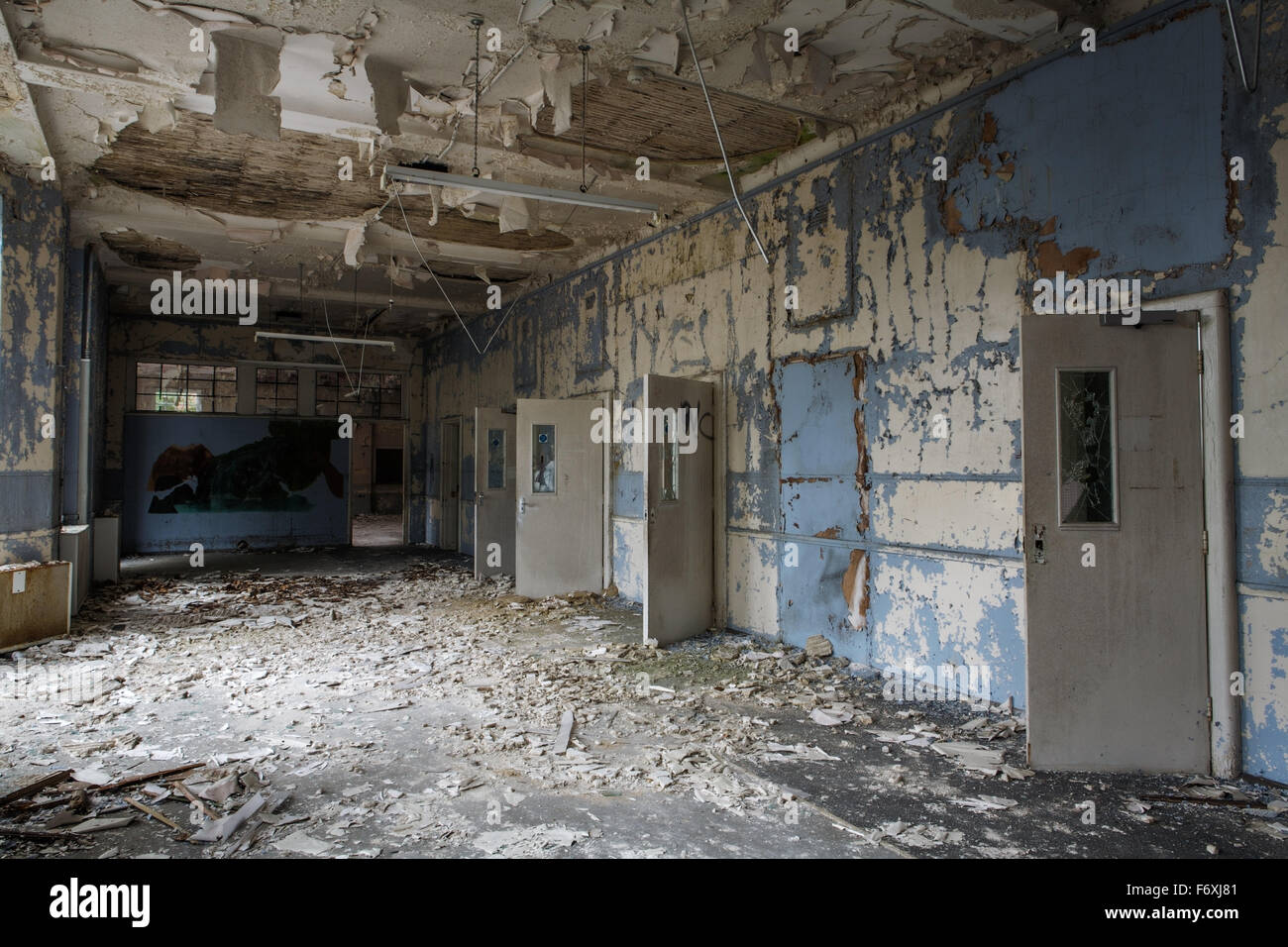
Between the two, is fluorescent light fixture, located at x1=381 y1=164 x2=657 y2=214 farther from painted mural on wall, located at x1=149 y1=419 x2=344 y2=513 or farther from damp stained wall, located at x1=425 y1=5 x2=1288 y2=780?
painted mural on wall, located at x1=149 y1=419 x2=344 y2=513

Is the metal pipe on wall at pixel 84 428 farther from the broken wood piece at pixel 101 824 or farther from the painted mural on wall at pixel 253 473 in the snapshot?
the broken wood piece at pixel 101 824

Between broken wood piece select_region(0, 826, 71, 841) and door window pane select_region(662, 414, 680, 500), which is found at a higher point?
door window pane select_region(662, 414, 680, 500)

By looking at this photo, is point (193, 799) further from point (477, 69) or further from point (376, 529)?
point (376, 529)

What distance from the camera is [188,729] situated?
3.74 m

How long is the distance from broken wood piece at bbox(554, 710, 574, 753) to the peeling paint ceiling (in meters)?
3.33

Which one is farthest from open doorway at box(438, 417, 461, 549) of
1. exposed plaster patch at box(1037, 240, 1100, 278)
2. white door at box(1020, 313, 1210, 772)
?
white door at box(1020, 313, 1210, 772)

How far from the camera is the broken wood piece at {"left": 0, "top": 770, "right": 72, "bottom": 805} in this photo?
2889mm

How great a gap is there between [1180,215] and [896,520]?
2.03 meters

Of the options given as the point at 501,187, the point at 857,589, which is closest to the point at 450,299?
the point at 501,187

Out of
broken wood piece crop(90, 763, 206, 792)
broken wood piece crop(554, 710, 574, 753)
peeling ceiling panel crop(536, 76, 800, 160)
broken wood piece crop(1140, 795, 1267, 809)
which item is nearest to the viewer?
broken wood piece crop(1140, 795, 1267, 809)

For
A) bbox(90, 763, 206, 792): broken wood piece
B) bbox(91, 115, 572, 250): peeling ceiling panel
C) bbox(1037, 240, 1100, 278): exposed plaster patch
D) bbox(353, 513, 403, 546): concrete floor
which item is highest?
bbox(91, 115, 572, 250): peeling ceiling panel

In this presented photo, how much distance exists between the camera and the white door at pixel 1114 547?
321 cm

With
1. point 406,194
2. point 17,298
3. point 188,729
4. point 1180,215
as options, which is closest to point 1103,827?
point 1180,215

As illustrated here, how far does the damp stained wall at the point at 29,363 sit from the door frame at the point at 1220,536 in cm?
725
